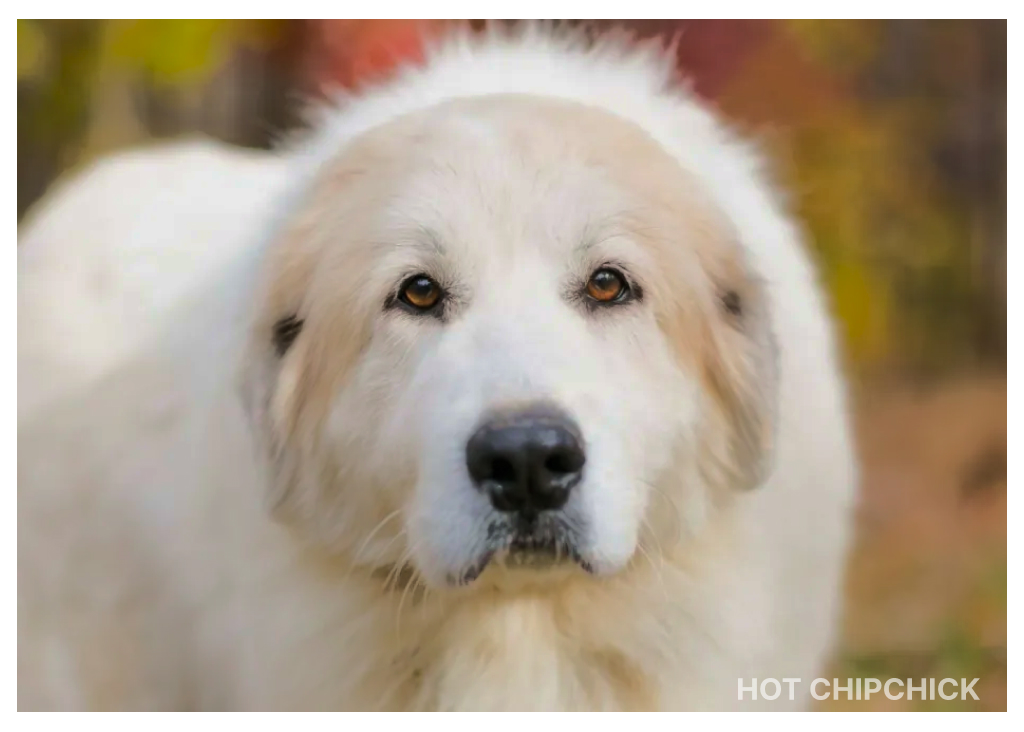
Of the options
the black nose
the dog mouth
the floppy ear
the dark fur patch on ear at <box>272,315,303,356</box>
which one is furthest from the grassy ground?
the dark fur patch on ear at <box>272,315,303,356</box>

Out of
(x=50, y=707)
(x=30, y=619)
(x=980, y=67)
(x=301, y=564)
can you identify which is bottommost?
(x=50, y=707)

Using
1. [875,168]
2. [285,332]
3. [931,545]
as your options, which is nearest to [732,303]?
[285,332]

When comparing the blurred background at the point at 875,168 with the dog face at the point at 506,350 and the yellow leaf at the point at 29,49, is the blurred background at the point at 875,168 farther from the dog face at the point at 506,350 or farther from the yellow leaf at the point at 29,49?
the dog face at the point at 506,350

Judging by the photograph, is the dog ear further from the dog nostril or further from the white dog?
the dog nostril

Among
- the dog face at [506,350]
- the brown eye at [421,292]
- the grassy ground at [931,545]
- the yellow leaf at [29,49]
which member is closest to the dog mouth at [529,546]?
the dog face at [506,350]

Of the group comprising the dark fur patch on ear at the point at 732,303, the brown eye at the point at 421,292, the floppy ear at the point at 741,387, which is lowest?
the floppy ear at the point at 741,387
